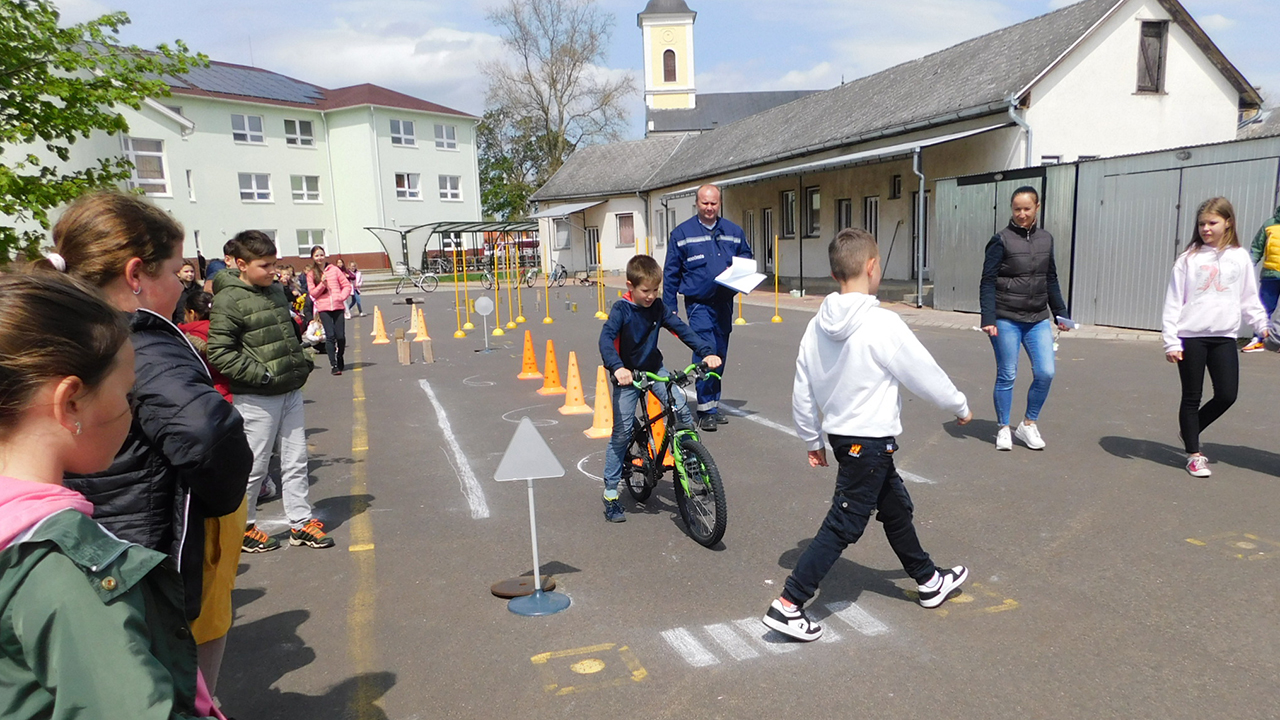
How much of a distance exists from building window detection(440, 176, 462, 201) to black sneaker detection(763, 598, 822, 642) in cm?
4924

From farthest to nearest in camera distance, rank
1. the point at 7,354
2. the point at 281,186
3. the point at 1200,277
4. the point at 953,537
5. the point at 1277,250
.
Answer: the point at 281,186, the point at 1277,250, the point at 1200,277, the point at 953,537, the point at 7,354

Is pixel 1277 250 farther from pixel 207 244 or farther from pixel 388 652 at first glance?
pixel 207 244

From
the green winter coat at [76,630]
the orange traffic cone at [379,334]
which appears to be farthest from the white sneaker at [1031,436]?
the orange traffic cone at [379,334]

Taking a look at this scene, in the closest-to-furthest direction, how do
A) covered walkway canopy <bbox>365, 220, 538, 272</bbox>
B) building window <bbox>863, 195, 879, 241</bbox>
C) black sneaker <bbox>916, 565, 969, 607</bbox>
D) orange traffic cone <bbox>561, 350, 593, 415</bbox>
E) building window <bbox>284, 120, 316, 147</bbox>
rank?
A: black sneaker <bbox>916, 565, 969, 607</bbox>, orange traffic cone <bbox>561, 350, 593, 415</bbox>, building window <bbox>863, 195, 879, 241</bbox>, covered walkway canopy <bbox>365, 220, 538, 272</bbox>, building window <bbox>284, 120, 316, 147</bbox>

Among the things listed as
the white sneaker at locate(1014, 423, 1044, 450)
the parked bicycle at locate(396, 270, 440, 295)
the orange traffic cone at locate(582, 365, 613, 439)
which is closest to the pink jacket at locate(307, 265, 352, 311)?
the orange traffic cone at locate(582, 365, 613, 439)

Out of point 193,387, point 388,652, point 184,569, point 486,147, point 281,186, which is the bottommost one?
point 388,652

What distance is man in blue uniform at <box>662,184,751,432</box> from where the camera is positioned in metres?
7.57

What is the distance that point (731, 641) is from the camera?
11.8ft

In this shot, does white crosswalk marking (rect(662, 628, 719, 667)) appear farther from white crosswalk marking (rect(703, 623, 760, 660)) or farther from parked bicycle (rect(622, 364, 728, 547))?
parked bicycle (rect(622, 364, 728, 547))

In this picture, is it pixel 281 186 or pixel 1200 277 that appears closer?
pixel 1200 277

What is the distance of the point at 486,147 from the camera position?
69.8 m

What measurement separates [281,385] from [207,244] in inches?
1624

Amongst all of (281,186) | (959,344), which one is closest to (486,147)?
(281,186)

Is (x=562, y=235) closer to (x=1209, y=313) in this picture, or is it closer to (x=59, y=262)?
(x=1209, y=313)
